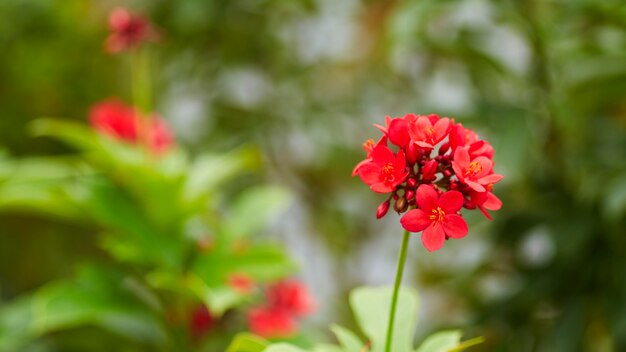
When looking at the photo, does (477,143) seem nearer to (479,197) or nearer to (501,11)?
(479,197)

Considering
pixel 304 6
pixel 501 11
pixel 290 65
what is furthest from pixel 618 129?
pixel 290 65

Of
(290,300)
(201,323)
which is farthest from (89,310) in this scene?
(290,300)

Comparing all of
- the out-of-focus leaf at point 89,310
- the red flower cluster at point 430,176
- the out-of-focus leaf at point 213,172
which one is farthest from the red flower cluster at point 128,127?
the red flower cluster at point 430,176

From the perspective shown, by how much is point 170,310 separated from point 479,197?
594 millimetres

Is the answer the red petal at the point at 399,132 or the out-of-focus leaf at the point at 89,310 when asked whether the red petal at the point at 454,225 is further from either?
the out-of-focus leaf at the point at 89,310

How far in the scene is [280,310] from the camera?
3.26ft

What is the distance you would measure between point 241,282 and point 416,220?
57 cm

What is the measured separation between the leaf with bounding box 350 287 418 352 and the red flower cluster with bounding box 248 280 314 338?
31 centimetres

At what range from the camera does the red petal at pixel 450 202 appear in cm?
48

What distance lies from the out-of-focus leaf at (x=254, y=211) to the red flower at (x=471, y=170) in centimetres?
58

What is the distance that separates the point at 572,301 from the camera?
1.07 m

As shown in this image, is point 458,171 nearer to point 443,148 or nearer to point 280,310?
point 443,148

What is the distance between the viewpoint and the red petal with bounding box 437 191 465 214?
1.57ft

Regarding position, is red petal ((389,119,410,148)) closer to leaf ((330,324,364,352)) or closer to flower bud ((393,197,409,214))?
flower bud ((393,197,409,214))
